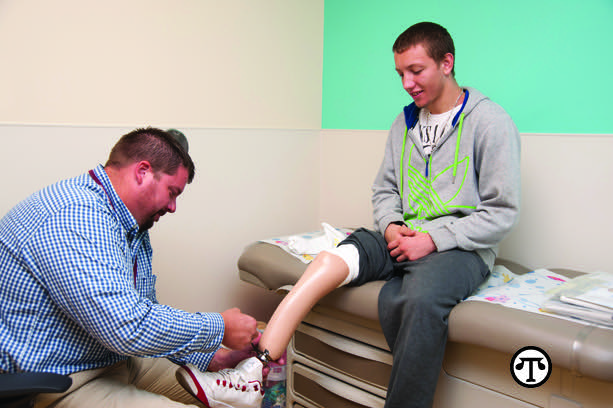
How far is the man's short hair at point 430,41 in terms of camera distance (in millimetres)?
1598

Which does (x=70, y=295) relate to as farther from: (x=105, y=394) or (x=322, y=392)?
(x=322, y=392)

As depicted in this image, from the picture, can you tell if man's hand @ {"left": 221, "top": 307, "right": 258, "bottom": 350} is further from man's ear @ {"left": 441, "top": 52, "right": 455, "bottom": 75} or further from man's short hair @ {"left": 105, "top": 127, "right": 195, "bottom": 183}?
man's ear @ {"left": 441, "top": 52, "right": 455, "bottom": 75}

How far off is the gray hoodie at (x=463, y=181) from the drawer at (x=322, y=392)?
53 centimetres

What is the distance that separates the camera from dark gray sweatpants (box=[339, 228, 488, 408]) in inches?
49.5

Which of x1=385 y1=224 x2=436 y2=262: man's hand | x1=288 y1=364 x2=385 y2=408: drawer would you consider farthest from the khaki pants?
x1=385 y1=224 x2=436 y2=262: man's hand

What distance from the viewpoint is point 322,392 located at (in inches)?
64.8

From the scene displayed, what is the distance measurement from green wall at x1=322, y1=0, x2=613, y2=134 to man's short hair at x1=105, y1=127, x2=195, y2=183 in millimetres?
1368

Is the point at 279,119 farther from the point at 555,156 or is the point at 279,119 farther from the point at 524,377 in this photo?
the point at 524,377

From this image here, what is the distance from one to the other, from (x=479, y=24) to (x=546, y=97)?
0.42 meters

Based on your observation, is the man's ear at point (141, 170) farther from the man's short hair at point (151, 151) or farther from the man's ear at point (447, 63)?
the man's ear at point (447, 63)

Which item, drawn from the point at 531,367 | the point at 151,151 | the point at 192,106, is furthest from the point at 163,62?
the point at 531,367

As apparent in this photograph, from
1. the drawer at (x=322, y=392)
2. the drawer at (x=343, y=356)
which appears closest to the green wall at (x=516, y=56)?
the drawer at (x=343, y=356)

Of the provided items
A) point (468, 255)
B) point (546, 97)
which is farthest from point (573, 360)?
point (546, 97)

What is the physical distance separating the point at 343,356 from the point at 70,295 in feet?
2.97
